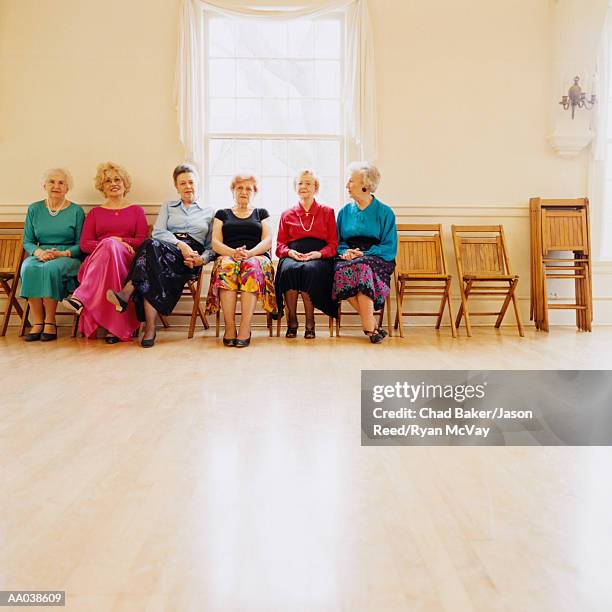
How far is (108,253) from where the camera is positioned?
15.2 feet

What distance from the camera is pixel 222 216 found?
16.4 feet

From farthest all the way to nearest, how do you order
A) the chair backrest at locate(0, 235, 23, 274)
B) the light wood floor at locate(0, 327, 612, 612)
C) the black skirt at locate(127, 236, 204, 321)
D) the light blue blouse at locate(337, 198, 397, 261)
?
the chair backrest at locate(0, 235, 23, 274)
the light blue blouse at locate(337, 198, 397, 261)
the black skirt at locate(127, 236, 204, 321)
the light wood floor at locate(0, 327, 612, 612)

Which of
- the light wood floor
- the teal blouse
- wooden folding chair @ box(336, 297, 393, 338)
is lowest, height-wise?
the light wood floor

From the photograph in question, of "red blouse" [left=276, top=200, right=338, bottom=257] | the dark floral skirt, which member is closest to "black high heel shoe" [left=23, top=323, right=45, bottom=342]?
"red blouse" [left=276, top=200, right=338, bottom=257]

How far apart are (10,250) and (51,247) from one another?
524 mm

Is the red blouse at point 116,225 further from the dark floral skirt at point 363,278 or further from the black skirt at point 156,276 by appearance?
the dark floral skirt at point 363,278

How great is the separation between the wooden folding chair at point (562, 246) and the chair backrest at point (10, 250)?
4557 mm

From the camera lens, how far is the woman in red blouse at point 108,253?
4.60 m

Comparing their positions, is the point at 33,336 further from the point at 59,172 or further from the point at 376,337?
the point at 376,337

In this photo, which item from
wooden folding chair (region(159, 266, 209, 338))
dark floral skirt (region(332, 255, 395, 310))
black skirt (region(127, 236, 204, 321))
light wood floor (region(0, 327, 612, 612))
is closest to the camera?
light wood floor (region(0, 327, 612, 612))

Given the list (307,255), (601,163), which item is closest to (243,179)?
(307,255)

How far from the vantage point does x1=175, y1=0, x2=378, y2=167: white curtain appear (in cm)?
541

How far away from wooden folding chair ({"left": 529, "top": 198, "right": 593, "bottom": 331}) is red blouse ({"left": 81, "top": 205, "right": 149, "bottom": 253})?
11.3ft

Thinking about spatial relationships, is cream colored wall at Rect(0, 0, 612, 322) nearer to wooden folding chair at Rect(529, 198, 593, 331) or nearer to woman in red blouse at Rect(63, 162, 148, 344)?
wooden folding chair at Rect(529, 198, 593, 331)
